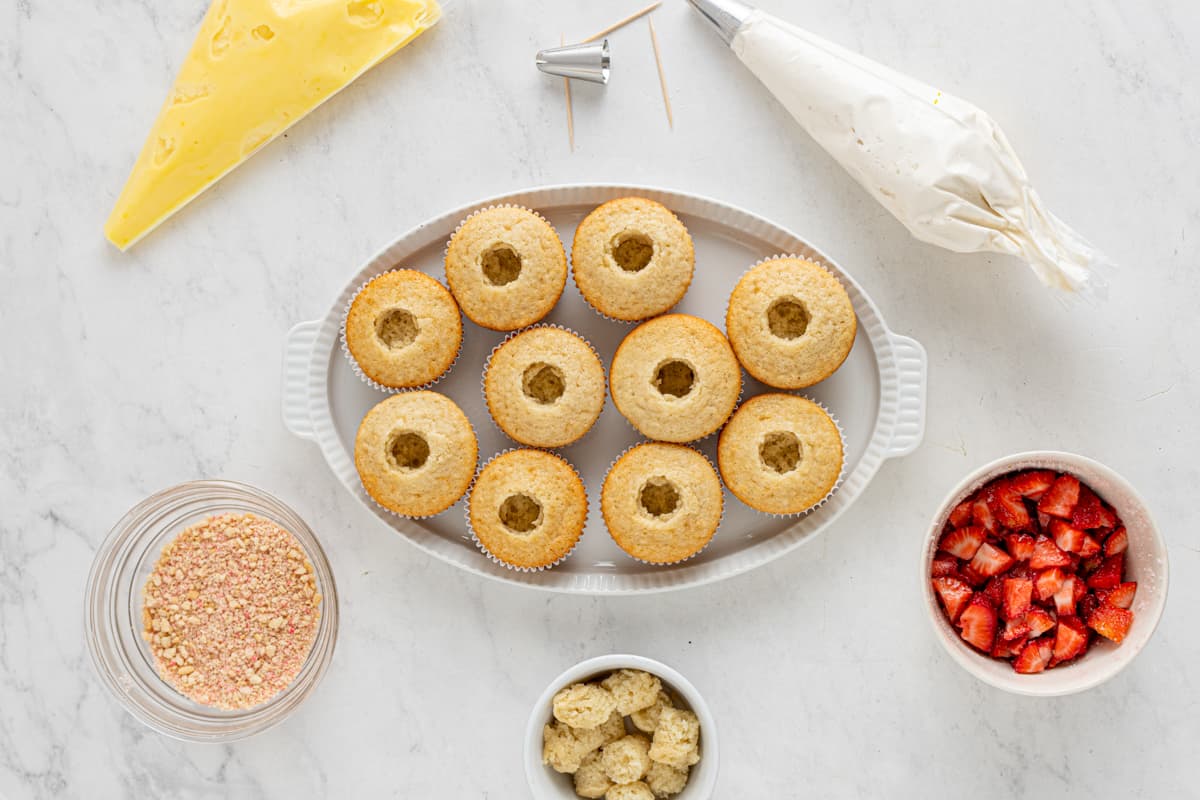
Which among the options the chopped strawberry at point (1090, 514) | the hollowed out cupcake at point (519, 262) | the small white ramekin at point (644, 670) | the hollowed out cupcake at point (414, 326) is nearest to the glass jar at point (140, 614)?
the hollowed out cupcake at point (414, 326)

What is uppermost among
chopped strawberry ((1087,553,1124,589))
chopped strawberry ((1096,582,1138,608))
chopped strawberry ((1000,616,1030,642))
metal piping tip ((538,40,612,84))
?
metal piping tip ((538,40,612,84))

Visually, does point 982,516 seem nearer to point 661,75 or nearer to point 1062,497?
point 1062,497

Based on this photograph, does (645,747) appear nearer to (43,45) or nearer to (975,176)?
(975,176)

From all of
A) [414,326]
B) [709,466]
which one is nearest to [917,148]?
[709,466]

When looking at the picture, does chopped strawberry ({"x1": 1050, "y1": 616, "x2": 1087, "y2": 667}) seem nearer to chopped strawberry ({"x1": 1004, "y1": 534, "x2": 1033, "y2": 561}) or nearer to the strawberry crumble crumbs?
chopped strawberry ({"x1": 1004, "y1": 534, "x2": 1033, "y2": 561})

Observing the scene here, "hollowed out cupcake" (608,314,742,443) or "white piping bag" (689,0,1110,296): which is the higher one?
"white piping bag" (689,0,1110,296)

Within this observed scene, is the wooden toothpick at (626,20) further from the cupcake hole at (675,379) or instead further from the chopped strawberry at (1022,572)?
the chopped strawberry at (1022,572)

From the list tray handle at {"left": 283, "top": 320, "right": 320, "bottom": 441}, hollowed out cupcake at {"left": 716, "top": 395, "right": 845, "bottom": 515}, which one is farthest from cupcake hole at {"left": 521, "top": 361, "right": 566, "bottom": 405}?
tray handle at {"left": 283, "top": 320, "right": 320, "bottom": 441}
